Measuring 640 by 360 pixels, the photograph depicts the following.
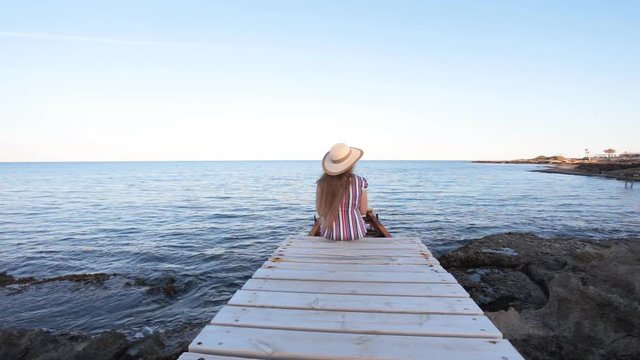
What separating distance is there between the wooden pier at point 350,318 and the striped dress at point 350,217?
1365 mm

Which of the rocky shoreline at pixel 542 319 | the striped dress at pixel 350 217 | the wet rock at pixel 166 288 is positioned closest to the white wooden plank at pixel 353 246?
the striped dress at pixel 350 217

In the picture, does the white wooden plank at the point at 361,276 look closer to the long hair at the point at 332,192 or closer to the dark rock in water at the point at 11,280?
the long hair at the point at 332,192

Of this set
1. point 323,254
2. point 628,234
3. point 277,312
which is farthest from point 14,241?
point 628,234

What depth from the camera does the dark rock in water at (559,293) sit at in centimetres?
528

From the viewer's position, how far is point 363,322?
9.75 feet

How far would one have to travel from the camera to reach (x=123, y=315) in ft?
26.2

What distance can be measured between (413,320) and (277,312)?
1.11m

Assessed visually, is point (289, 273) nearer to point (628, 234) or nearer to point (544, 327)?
point (544, 327)

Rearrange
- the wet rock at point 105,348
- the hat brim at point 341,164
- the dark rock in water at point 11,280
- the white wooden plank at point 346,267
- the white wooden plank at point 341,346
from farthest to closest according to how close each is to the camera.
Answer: the dark rock in water at point 11,280
the hat brim at point 341,164
the wet rock at point 105,348
the white wooden plank at point 346,267
the white wooden plank at point 341,346

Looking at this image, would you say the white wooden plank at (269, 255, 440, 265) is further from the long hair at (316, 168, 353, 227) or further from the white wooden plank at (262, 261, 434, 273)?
the long hair at (316, 168, 353, 227)

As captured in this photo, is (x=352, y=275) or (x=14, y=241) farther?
(x=14, y=241)

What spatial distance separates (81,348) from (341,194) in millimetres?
4778

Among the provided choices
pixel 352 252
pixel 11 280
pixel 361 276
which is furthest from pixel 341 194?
pixel 11 280

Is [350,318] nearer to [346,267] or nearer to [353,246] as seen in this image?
[346,267]
